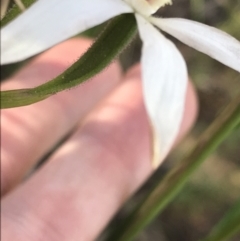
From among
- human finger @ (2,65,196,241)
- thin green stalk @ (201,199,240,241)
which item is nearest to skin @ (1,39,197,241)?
human finger @ (2,65,196,241)

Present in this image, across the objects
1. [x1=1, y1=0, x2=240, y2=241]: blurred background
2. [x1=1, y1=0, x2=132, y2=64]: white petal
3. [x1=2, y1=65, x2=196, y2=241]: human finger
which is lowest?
[x1=1, y1=0, x2=240, y2=241]: blurred background

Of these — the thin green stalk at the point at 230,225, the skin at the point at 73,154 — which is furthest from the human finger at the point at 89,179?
the thin green stalk at the point at 230,225

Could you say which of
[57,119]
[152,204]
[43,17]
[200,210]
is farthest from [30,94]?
[200,210]

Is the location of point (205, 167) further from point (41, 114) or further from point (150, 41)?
point (150, 41)

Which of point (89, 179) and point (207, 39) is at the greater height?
point (207, 39)

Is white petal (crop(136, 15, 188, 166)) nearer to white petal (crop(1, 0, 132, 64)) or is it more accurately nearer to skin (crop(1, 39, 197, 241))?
white petal (crop(1, 0, 132, 64))

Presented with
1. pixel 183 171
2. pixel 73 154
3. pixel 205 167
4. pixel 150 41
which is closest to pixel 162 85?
pixel 150 41

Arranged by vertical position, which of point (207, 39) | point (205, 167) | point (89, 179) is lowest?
point (205, 167)
